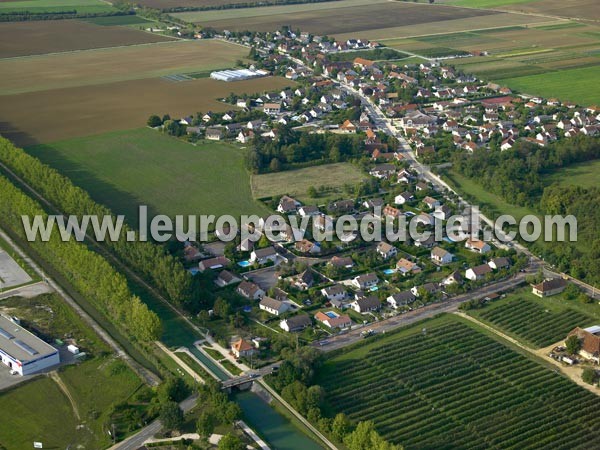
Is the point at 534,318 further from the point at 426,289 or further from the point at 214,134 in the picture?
the point at 214,134

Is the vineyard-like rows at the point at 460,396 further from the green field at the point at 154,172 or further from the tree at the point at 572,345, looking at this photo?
the green field at the point at 154,172

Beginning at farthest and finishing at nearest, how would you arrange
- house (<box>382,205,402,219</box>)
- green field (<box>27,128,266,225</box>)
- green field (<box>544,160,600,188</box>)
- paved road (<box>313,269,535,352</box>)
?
1. green field (<box>544,160,600,188</box>)
2. green field (<box>27,128,266,225</box>)
3. house (<box>382,205,402,219</box>)
4. paved road (<box>313,269,535,352</box>)

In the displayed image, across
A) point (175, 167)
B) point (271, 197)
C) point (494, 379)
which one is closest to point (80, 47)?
point (175, 167)

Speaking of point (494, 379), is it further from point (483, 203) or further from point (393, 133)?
point (393, 133)

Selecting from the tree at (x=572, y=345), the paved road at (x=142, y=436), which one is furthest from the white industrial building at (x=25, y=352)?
the tree at (x=572, y=345)

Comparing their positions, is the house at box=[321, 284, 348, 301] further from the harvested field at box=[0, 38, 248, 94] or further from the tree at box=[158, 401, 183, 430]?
the harvested field at box=[0, 38, 248, 94]

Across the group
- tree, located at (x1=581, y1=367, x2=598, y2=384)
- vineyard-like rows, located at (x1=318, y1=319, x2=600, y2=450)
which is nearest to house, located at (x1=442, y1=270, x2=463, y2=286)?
vineyard-like rows, located at (x1=318, y1=319, x2=600, y2=450)
